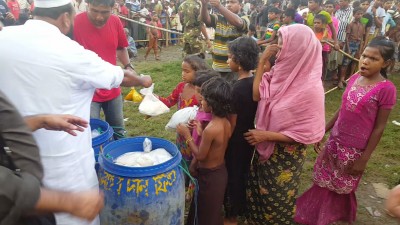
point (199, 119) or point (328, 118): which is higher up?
point (199, 119)

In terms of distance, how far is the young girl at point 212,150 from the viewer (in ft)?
8.14

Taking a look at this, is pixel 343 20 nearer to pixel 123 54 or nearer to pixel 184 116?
pixel 123 54

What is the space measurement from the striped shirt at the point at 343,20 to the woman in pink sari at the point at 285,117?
5901 millimetres

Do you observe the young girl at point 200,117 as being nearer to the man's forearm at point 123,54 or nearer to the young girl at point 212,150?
the young girl at point 212,150

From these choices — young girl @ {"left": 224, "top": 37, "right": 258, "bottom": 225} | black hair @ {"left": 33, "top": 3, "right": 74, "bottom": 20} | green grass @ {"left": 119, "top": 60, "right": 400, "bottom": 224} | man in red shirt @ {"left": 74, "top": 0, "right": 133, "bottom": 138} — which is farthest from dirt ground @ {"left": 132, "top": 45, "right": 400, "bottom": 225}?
black hair @ {"left": 33, "top": 3, "right": 74, "bottom": 20}

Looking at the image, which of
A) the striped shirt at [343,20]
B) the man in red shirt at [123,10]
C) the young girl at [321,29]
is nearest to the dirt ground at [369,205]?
the young girl at [321,29]

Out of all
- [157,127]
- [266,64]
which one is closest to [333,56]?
[157,127]

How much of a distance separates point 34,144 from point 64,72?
70cm

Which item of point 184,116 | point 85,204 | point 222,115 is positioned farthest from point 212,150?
point 85,204

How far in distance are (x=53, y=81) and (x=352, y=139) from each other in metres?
2.31

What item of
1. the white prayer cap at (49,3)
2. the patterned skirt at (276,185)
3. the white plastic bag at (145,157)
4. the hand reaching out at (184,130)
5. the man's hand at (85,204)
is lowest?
the patterned skirt at (276,185)

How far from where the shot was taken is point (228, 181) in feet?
9.84

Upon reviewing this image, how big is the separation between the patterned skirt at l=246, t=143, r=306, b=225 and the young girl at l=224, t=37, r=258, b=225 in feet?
0.33

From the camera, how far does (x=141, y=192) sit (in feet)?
6.72
